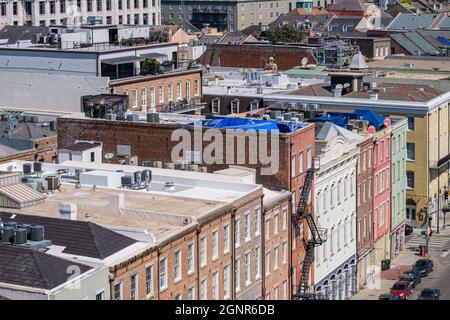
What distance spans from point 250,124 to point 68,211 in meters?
22.3

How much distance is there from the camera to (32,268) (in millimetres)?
36406

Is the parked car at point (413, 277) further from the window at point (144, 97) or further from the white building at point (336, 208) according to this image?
the window at point (144, 97)

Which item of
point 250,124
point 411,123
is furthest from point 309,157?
point 411,123

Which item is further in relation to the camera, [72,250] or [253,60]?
[253,60]

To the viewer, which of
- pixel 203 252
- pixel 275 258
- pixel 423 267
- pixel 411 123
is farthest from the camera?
pixel 411 123

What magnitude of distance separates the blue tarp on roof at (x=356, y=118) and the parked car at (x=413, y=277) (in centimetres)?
1204

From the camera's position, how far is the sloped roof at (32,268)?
1407 inches

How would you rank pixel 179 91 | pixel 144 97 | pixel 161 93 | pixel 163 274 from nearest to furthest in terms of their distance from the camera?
1. pixel 163 274
2. pixel 144 97
3. pixel 161 93
4. pixel 179 91

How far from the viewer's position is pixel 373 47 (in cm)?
15362

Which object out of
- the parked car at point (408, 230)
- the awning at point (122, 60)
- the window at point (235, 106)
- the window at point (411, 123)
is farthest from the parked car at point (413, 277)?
the awning at point (122, 60)

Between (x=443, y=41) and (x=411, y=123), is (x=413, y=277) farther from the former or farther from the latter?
(x=443, y=41)

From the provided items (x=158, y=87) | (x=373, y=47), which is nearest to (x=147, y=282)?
(x=158, y=87)
